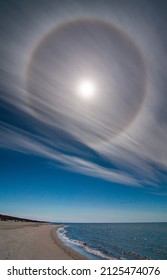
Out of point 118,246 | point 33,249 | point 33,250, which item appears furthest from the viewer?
point 118,246

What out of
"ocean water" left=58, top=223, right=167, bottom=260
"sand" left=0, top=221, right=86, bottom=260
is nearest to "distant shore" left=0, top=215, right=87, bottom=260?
"sand" left=0, top=221, right=86, bottom=260

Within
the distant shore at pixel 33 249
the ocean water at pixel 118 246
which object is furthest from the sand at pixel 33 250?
the ocean water at pixel 118 246

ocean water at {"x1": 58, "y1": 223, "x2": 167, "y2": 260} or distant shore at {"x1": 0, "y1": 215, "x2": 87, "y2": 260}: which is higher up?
distant shore at {"x1": 0, "y1": 215, "x2": 87, "y2": 260}

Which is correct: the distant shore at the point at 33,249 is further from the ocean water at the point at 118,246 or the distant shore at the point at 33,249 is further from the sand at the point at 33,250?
the ocean water at the point at 118,246

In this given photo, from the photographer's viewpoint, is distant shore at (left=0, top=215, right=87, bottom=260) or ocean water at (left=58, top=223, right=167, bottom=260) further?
ocean water at (left=58, top=223, right=167, bottom=260)

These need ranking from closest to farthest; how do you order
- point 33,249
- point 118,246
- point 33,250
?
point 33,250 < point 33,249 < point 118,246

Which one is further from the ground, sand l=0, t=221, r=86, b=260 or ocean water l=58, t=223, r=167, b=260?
sand l=0, t=221, r=86, b=260

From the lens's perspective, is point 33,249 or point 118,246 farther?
point 118,246

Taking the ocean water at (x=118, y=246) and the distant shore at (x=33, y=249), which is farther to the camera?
the ocean water at (x=118, y=246)

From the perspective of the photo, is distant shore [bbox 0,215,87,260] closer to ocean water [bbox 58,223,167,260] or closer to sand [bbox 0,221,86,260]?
sand [bbox 0,221,86,260]

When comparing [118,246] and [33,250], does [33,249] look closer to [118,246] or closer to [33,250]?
[33,250]

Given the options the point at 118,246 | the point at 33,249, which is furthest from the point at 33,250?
the point at 118,246
